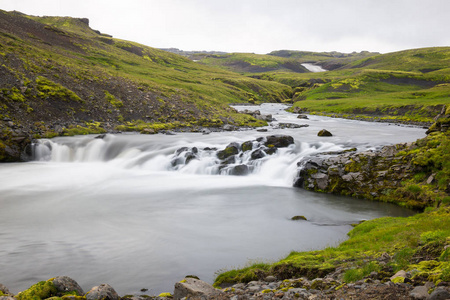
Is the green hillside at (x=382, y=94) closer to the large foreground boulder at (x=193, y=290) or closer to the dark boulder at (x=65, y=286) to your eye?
the large foreground boulder at (x=193, y=290)

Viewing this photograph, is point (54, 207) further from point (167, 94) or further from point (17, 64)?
point (167, 94)

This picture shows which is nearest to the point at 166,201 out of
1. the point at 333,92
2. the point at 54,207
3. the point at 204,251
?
the point at 54,207

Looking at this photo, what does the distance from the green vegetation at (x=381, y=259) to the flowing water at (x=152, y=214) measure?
86.4 inches

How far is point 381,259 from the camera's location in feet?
31.2

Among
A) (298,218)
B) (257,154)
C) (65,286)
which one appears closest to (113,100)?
(257,154)

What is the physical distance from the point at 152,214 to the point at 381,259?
45.5 ft

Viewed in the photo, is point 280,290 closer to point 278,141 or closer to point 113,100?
point 278,141

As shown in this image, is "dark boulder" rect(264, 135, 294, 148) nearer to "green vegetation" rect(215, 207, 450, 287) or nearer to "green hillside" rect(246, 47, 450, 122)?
"green vegetation" rect(215, 207, 450, 287)

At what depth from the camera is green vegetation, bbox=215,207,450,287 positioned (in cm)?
830

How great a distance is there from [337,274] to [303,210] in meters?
11.0

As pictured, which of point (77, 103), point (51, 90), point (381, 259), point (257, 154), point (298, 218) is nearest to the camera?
point (381, 259)

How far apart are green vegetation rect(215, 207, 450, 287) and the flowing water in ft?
7.20

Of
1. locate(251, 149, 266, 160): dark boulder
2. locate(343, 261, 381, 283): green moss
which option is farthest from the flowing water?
locate(343, 261, 381, 283): green moss

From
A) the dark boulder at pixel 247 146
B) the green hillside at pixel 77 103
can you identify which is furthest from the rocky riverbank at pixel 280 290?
the green hillside at pixel 77 103
